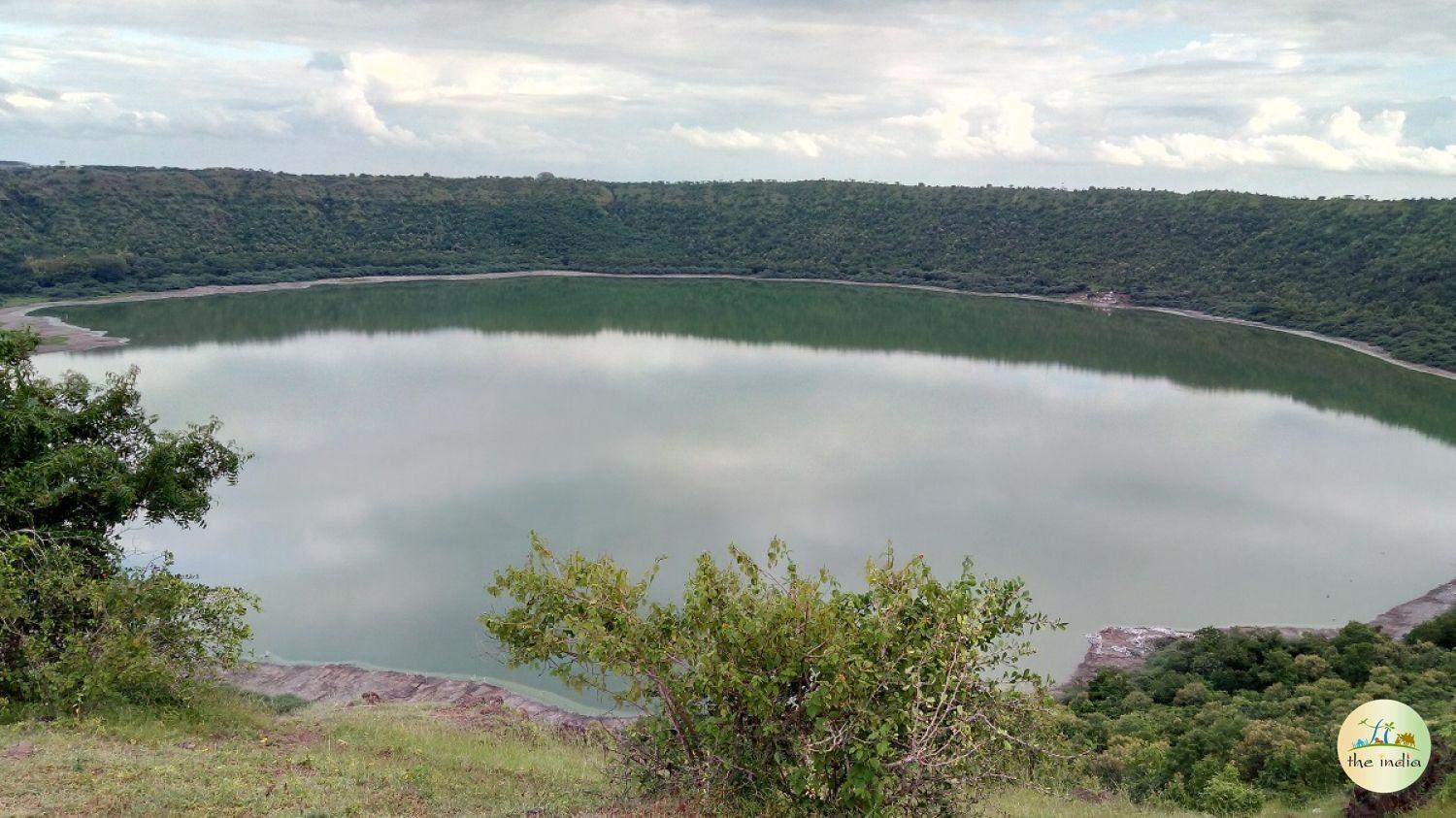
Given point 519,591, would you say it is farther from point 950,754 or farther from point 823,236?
point 823,236

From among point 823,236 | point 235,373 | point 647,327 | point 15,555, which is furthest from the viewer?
point 823,236

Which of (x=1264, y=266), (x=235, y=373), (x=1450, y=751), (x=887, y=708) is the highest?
(x=1264, y=266)

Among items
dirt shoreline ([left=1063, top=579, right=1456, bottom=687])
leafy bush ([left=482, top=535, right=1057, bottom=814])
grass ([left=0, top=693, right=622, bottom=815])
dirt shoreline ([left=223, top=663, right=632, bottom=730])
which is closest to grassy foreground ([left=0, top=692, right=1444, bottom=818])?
grass ([left=0, top=693, right=622, bottom=815])

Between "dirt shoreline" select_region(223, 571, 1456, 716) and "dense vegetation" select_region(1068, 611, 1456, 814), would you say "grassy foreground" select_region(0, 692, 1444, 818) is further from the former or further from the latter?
"dirt shoreline" select_region(223, 571, 1456, 716)

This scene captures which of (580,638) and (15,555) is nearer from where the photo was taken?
(580,638)

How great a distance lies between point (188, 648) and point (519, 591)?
3.57 metres

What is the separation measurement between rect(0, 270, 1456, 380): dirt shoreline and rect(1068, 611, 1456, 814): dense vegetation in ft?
91.3

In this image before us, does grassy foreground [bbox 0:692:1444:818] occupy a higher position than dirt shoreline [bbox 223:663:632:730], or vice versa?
grassy foreground [bbox 0:692:1444:818]

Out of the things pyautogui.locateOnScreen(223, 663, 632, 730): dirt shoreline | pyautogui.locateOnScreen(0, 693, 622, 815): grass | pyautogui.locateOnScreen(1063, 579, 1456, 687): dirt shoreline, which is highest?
pyautogui.locateOnScreen(0, 693, 622, 815): grass

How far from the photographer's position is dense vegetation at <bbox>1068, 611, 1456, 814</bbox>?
8.32m

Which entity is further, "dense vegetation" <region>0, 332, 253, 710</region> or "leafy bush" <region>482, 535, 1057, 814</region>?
"dense vegetation" <region>0, 332, 253, 710</region>

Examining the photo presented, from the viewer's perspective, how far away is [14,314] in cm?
3966

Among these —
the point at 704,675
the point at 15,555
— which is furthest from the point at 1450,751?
the point at 15,555

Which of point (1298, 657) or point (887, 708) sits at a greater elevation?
point (887, 708)
